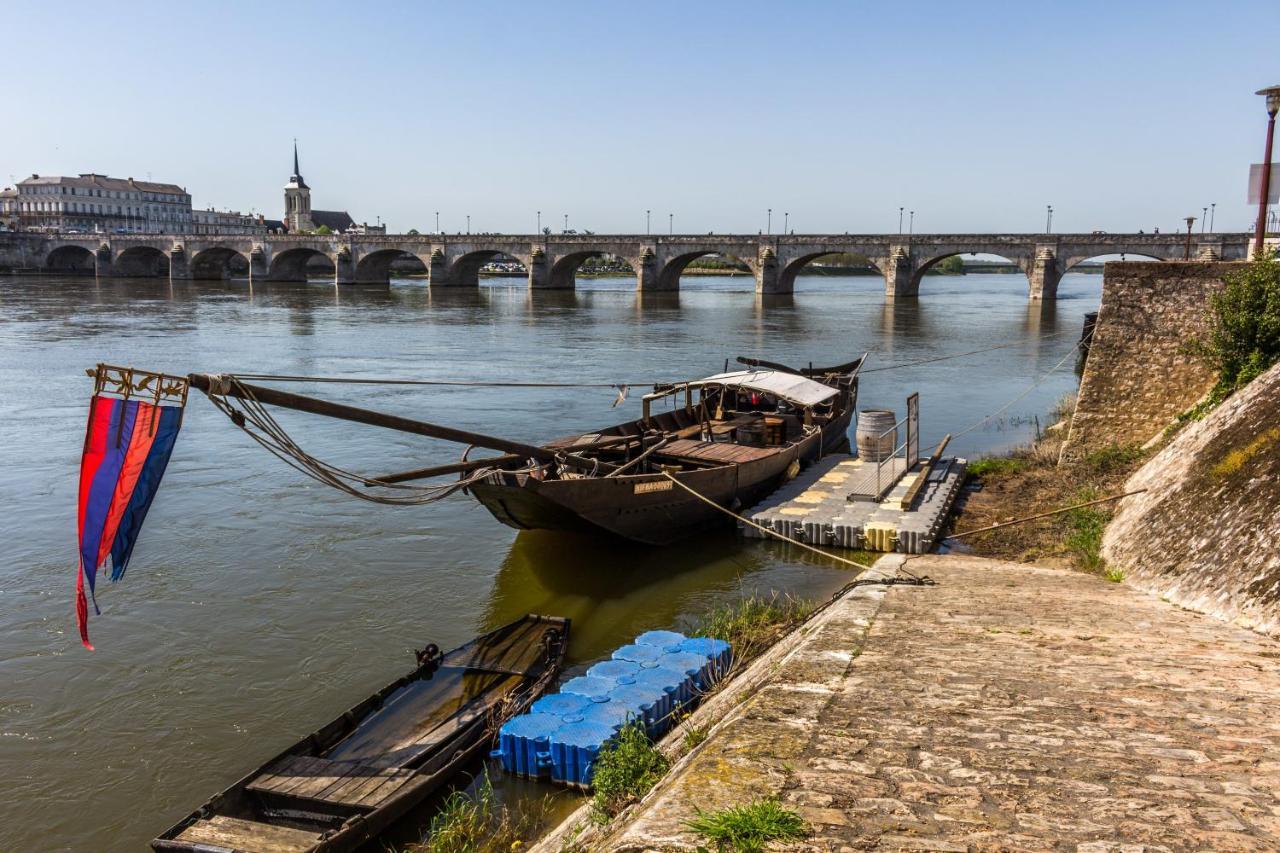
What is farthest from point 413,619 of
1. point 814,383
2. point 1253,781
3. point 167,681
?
point 814,383

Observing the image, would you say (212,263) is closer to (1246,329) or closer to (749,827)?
(1246,329)

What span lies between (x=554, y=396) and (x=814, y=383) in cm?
1194

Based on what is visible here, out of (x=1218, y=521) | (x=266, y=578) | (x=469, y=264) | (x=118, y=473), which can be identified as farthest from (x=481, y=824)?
(x=469, y=264)

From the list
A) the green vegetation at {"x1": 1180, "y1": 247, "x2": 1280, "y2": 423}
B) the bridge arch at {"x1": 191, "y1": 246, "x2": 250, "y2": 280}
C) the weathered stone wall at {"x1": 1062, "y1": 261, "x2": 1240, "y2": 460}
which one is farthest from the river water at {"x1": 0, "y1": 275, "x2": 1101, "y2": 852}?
the bridge arch at {"x1": 191, "y1": 246, "x2": 250, "y2": 280}

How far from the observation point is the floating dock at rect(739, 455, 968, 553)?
611 inches

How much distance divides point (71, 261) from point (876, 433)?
11238 cm

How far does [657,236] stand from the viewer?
82.8 meters

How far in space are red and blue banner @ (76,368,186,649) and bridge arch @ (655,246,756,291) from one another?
73757 millimetres

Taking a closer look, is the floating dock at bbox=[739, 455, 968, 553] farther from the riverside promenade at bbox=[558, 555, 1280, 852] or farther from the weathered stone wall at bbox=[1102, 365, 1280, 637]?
the riverside promenade at bbox=[558, 555, 1280, 852]

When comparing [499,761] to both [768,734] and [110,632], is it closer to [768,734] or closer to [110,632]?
[768,734]

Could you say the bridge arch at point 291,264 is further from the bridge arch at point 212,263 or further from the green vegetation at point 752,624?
the green vegetation at point 752,624

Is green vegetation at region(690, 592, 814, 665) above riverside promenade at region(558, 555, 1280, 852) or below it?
below

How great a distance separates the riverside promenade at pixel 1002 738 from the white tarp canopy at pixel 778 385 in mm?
11717

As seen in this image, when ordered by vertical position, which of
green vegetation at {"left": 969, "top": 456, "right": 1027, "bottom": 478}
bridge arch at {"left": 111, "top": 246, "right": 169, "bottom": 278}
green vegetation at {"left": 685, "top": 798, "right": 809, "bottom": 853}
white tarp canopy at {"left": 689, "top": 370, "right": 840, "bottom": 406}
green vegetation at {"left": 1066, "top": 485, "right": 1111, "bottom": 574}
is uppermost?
bridge arch at {"left": 111, "top": 246, "right": 169, "bottom": 278}
